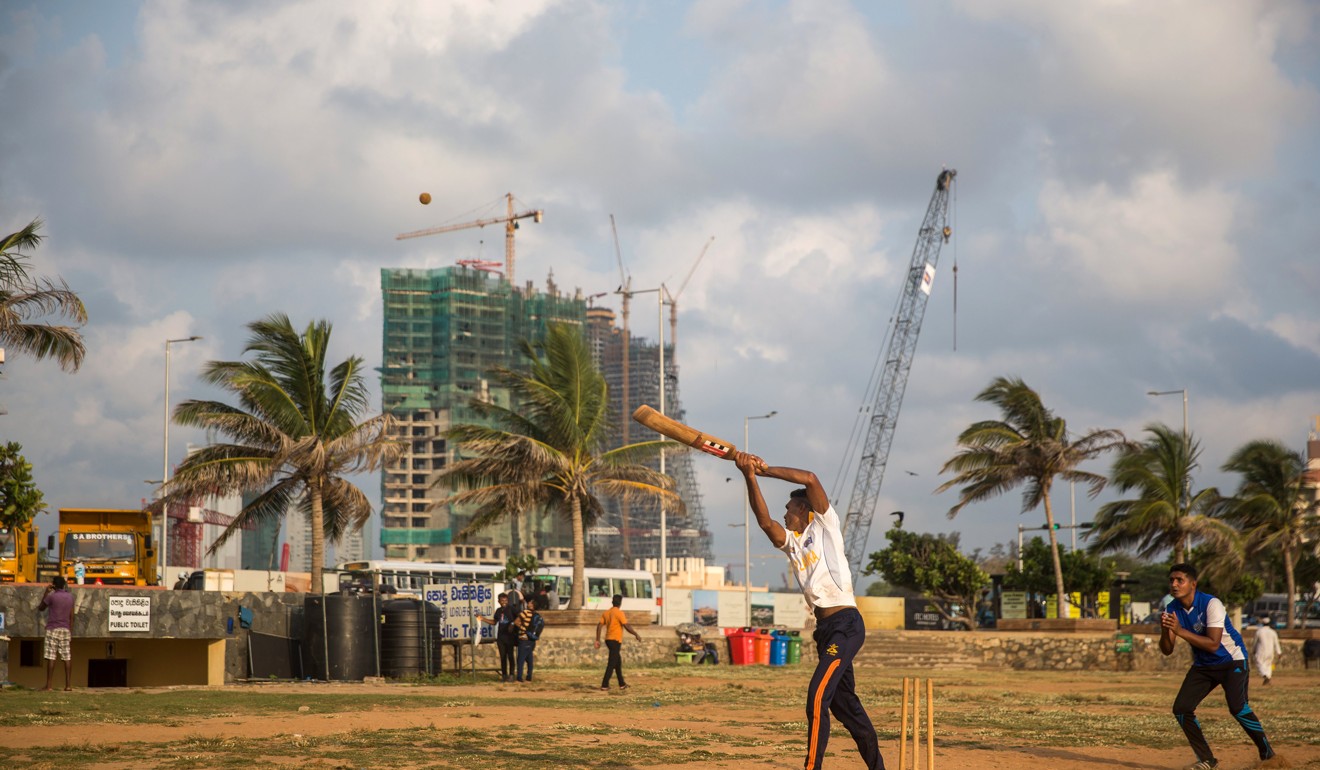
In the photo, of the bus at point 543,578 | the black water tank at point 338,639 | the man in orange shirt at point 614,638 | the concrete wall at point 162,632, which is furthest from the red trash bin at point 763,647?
the concrete wall at point 162,632

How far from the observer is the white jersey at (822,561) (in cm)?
885

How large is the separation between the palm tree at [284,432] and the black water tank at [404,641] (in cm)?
668

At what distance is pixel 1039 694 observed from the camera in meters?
22.6

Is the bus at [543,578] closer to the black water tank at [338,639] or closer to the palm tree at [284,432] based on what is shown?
the palm tree at [284,432]

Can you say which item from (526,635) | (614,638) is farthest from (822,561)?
(526,635)

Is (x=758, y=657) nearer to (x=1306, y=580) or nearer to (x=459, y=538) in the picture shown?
(x=459, y=538)

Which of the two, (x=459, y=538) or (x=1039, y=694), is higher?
(x=459, y=538)

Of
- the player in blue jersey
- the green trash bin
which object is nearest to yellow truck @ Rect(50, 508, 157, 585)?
the green trash bin

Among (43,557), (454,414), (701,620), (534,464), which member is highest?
(454,414)

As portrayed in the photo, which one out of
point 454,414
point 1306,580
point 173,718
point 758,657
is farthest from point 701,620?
point 454,414

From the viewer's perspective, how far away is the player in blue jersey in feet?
35.1

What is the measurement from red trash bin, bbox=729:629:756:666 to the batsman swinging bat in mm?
27538

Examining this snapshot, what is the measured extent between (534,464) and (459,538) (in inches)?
125

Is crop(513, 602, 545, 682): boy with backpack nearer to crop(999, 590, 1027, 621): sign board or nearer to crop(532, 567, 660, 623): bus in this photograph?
crop(999, 590, 1027, 621): sign board
